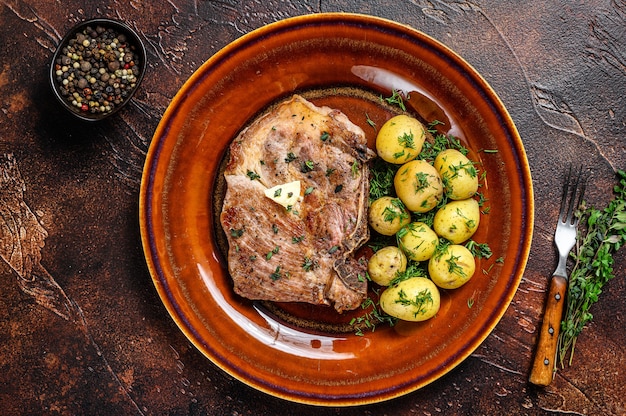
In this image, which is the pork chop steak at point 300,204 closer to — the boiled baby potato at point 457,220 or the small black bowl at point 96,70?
the boiled baby potato at point 457,220

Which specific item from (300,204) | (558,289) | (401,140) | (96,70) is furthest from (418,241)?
(96,70)

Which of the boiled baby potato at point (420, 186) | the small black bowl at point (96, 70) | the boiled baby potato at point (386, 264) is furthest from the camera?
the small black bowl at point (96, 70)

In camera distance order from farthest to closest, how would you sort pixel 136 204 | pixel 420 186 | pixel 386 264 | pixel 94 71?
pixel 136 204 < pixel 94 71 < pixel 386 264 < pixel 420 186

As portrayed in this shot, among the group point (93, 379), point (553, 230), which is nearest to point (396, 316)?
point (553, 230)

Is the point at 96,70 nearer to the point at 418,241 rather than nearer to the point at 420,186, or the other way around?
the point at 420,186

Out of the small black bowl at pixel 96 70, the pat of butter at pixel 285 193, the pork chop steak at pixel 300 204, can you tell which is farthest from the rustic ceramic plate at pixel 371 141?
the pat of butter at pixel 285 193

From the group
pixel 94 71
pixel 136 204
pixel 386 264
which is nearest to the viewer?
pixel 386 264

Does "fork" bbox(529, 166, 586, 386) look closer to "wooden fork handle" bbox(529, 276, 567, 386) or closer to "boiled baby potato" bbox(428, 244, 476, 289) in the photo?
"wooden fork handle" bbox(529, 276, 567, 386)
